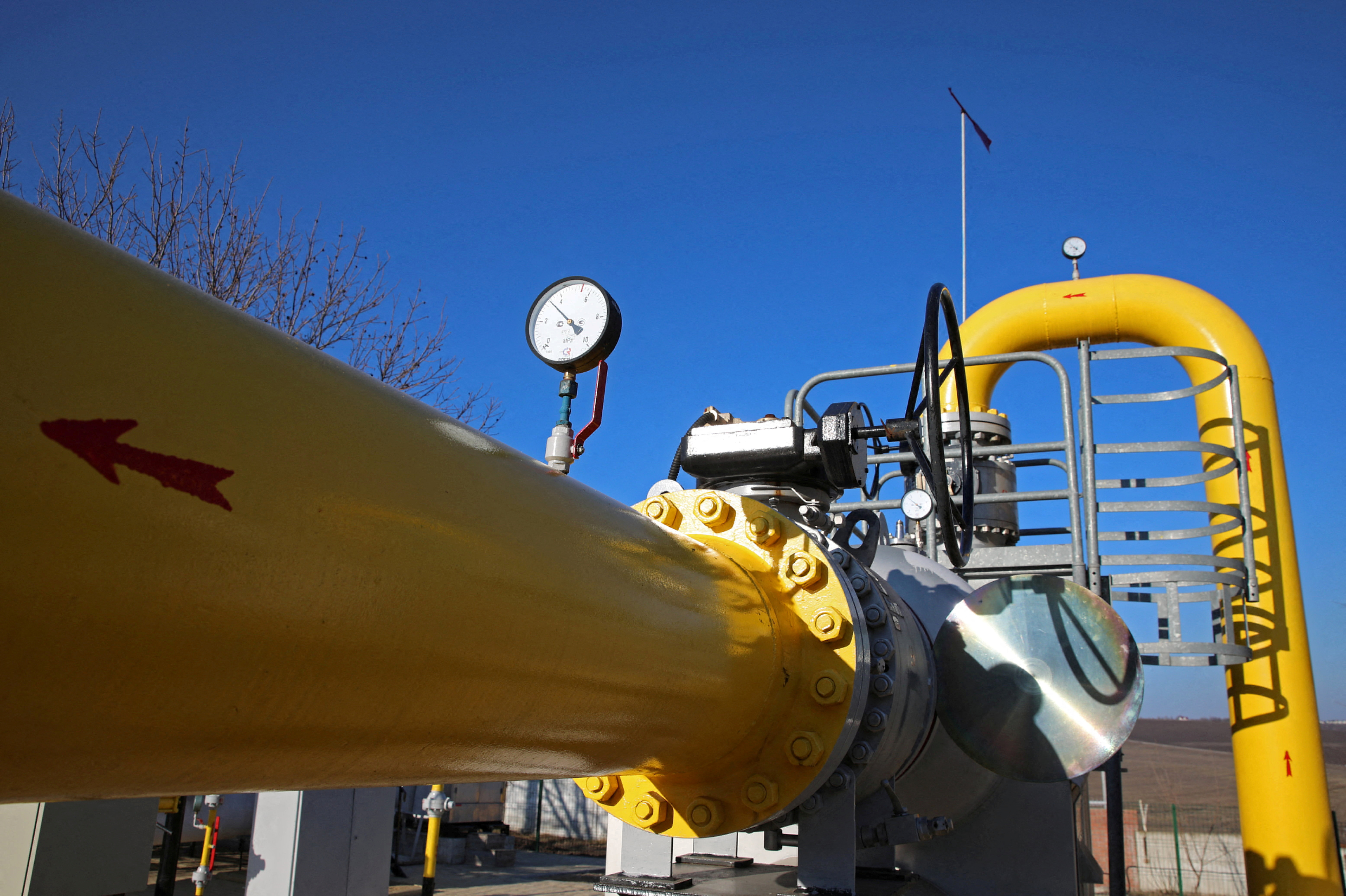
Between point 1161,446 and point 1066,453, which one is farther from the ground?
point 1161,446

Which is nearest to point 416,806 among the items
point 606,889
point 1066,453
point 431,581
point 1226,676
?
point 1226,676

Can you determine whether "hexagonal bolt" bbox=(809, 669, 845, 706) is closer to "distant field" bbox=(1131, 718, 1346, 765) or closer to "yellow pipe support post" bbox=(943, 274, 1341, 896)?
"yellow pipe support post" bbox=(943, 274, 1341, 896)

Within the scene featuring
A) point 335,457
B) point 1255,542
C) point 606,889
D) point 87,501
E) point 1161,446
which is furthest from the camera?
point 1255,542

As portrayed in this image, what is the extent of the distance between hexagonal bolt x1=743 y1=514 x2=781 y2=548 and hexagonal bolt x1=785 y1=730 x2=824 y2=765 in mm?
331

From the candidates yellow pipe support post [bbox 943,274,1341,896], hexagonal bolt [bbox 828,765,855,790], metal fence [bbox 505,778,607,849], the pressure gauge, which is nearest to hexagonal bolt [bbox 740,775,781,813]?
hexagonal bolt [bbox 828,765,855,790]

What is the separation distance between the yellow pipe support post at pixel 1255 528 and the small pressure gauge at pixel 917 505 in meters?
2.57

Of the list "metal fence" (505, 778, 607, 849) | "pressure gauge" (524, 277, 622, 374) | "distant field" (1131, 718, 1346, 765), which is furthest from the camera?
"distant field" (1131, 718, 1346, 765)

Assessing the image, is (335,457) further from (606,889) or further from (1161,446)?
(1161,446)

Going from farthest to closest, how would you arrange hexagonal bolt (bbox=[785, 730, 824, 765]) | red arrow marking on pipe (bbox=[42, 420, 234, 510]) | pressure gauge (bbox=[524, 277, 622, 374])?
pressure gauge (bbox=[524, 277, 622, 374]) → hexagonal bolt (bbox=[785, 730, 824, 765]) → red arrow marking on pipe (bbox=[42, 420, 234, 510])

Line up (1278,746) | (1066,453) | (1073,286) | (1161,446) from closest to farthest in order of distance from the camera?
1. (1066,453)
2. (1161,446)
3. (1278,746)
4. (1073,286)

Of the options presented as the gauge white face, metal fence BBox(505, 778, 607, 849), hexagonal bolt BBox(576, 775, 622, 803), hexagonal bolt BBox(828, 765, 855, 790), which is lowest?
metal fence BBox(505, 778, 607, 849)

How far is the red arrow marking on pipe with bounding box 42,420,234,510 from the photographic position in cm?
54

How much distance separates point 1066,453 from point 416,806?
29.1 ft

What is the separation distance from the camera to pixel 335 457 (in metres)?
0.72
